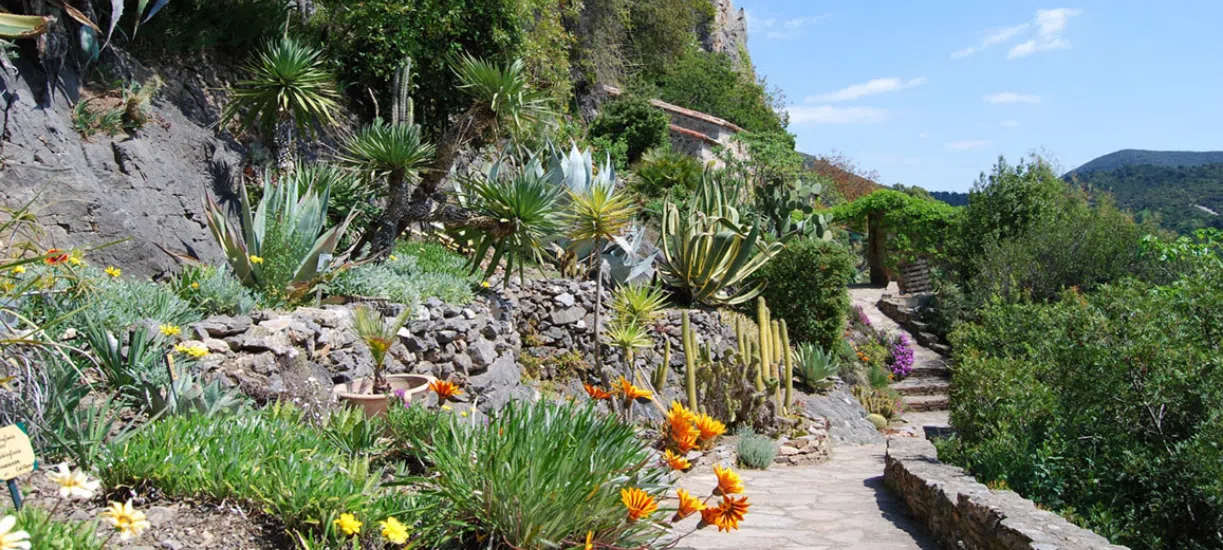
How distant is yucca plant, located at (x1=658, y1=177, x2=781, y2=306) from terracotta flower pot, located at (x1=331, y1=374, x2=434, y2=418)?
19.6 feet

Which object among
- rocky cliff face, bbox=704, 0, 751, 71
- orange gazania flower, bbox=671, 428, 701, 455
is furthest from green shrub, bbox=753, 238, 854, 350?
rocky cliff face, bbox=704, 0, 751, 71

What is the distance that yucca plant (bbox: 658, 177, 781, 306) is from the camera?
1120cm

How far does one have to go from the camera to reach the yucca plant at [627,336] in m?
7.84

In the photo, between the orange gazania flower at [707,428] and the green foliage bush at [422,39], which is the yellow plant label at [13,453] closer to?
the orange gazania flower at [707,428]

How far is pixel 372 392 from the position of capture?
17.0 feet

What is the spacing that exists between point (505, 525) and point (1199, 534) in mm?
4121

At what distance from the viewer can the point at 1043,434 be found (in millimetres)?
5773

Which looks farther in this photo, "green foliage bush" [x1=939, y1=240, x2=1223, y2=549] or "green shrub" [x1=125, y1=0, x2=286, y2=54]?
"green shrub" [x1=125, y1=0, x2=286, y2=54]

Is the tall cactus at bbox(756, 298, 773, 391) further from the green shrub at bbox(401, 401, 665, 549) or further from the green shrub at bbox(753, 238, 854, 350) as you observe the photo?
the green shrub at bbox(401, 401, 665, 549)

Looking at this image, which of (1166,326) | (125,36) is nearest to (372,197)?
(125,36)

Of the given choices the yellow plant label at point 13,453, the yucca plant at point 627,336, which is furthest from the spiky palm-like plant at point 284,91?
the yellow plant label at point 13,453

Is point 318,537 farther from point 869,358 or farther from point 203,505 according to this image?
point 869,358

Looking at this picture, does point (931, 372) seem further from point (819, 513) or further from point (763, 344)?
point (819, 513)

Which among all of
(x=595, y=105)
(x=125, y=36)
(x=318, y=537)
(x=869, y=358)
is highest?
(x=595, y=105)
